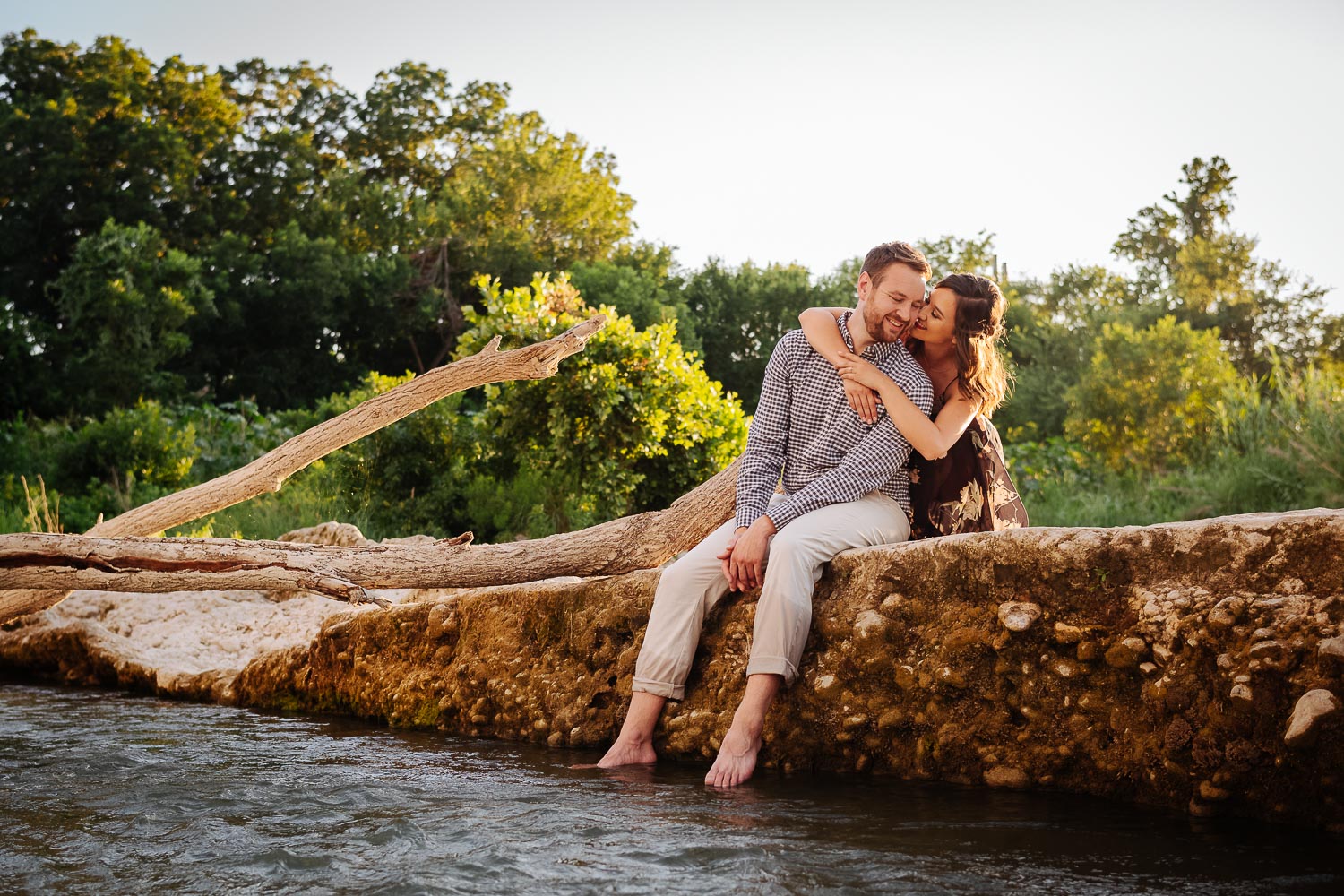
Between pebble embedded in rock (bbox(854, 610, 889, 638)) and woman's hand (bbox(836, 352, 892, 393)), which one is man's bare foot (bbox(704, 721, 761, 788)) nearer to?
pebble embedded in rock (bbox(854, 610, 889, 638))

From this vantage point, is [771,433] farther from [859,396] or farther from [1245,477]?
[1245,477]

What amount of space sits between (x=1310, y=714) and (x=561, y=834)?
1.95 meters

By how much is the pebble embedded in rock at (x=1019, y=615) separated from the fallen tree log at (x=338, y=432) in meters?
2.84

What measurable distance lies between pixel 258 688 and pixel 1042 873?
14.7 ft

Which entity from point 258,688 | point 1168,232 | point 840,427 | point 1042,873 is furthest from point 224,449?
point 1168,232

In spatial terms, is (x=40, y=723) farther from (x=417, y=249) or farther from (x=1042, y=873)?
(x=417, y=249)

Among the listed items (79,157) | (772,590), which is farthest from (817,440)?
(79,157)

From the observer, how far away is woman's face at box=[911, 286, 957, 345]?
4.46 m

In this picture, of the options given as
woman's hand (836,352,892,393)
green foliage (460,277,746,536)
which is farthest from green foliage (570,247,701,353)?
woman's hand (836,352,892,393)

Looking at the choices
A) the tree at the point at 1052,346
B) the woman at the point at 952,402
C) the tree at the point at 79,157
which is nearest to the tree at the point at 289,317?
the tree at the point at 79,157

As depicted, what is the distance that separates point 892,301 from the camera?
434cm

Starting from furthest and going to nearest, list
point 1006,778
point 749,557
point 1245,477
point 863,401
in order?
point 1245,477, point 863,401, point 749,557, point 1006,778

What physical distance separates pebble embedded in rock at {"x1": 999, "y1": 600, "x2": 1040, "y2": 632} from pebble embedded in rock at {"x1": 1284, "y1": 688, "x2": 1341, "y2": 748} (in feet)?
2.51

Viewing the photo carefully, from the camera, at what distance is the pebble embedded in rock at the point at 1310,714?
9.32 feet
